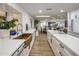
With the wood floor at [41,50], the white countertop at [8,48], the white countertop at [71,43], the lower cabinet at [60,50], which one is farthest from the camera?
the wood floor at [41,50]

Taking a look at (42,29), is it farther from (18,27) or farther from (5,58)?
(5,58)

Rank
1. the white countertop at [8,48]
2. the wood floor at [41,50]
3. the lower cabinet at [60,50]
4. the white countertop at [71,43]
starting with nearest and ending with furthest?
the white countertop at [8,48] → the white countertop at [71,43] → the lower cabinet at [60,50] → the wood floor at [41,50]

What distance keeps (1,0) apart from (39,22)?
1484 cm

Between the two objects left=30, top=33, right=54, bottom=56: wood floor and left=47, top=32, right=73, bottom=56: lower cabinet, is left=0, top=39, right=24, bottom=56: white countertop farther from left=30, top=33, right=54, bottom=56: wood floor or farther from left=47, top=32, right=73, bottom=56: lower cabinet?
left=30, top=33, right=54, bottom=56: wood floor

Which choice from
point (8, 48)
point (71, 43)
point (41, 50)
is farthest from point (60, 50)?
point (41, 50)

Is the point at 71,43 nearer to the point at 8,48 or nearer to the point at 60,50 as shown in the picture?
the point at 60,50

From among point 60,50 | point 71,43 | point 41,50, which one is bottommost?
point 41,50

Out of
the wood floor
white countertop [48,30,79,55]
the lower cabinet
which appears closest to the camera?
white countertop [48,30,79,55]

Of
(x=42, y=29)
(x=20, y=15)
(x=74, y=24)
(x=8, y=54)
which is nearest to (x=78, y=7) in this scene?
(x=74, y=24)

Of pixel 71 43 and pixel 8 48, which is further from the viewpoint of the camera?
pixel 71 43

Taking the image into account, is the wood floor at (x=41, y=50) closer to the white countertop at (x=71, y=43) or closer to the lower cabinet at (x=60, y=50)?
the lower cabinet at (x=60, y=50)

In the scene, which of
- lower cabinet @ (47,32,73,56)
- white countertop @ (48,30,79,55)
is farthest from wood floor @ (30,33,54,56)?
white countertop @ (48,30,79,55)

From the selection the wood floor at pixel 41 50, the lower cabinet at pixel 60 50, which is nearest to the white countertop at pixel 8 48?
the lower cabinet at pixel 60 50

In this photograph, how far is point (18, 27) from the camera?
454 cm
